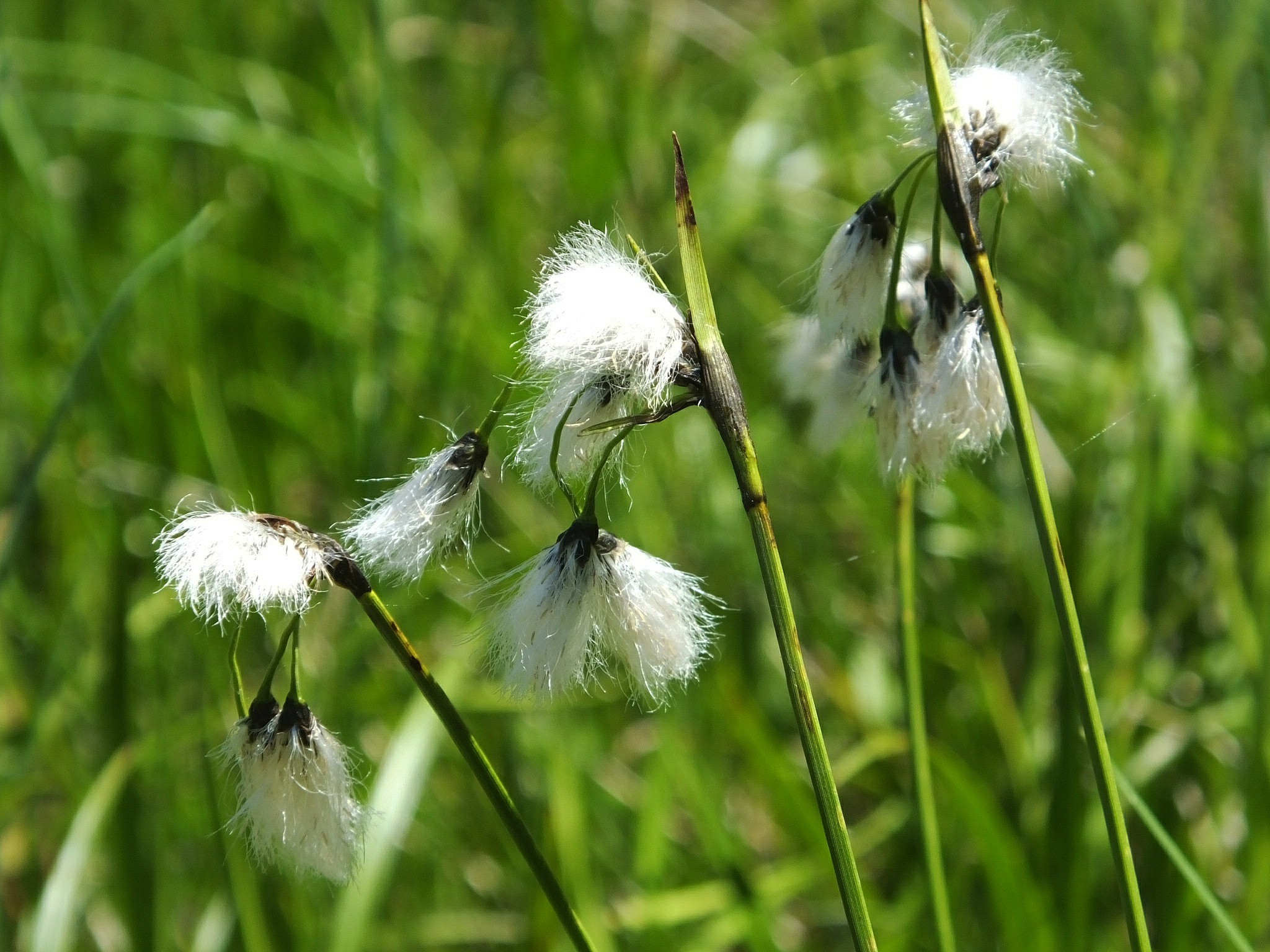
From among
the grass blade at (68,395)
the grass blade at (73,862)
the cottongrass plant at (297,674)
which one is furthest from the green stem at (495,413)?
the grass blade at (73,862)

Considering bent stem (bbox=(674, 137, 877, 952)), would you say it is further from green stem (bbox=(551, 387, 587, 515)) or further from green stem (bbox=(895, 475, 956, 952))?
green stem (bbox=(895, 475, 956, 952))

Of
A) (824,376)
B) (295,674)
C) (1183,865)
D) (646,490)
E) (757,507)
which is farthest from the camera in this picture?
(646,490)

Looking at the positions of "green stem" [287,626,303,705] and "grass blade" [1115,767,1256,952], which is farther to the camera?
"grass blade" [1115,767,1256,952]

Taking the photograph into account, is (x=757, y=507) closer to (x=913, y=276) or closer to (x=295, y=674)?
(x=295, y=674)

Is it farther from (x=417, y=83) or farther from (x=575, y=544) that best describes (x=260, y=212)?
(x=575, y=544)

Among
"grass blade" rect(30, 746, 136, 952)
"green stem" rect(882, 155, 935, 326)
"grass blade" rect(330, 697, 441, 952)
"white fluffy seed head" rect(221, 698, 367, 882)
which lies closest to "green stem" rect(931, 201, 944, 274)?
"green stem" rect(882, 155, 935, 326)

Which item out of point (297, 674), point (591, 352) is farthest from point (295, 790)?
point (591, 352)

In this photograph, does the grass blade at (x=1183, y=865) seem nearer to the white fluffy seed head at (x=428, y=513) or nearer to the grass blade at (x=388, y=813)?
the white fluffy seed head at (x=428, y=513)
